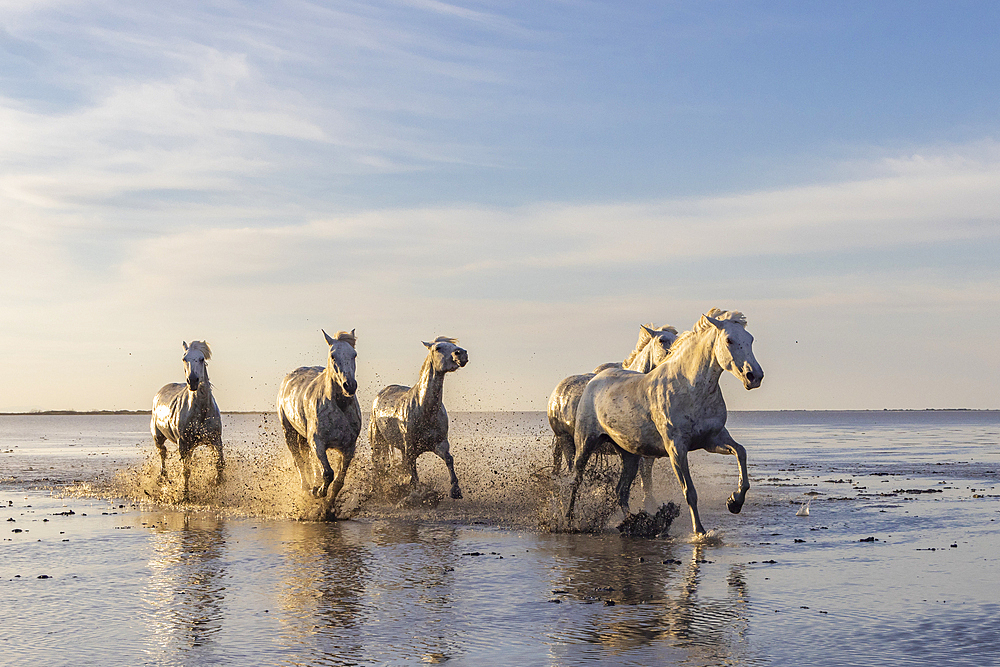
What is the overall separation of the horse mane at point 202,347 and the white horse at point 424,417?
12.0ft

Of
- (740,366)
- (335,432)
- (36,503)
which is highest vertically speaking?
(740,366)

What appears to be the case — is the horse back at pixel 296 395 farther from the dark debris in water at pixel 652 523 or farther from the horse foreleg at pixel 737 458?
the horse foreleg at pixel 737 458

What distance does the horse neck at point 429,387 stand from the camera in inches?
621

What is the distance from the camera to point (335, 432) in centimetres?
1428

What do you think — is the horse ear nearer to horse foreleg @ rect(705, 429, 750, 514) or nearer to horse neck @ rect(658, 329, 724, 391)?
horse neck @ rect(658, 329, 724, 391)

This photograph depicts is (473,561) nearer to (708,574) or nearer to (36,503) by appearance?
(708,574)

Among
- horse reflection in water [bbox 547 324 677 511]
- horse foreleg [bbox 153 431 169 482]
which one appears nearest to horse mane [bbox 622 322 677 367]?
horse reflection in water [bbox 547 324 677 511]

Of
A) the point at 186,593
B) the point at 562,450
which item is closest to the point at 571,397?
the point at 562,450

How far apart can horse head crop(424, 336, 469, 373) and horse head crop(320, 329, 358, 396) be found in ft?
5.56

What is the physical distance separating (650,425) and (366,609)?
5.11 meters

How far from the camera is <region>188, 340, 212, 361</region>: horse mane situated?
1759 centimetres

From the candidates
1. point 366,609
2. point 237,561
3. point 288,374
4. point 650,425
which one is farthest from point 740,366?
point 288,374

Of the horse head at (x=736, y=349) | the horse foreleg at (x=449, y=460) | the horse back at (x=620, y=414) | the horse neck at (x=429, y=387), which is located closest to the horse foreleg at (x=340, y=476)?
the horse neck at (x=429, y=387)

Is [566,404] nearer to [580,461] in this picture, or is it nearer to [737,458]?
[580,461]
